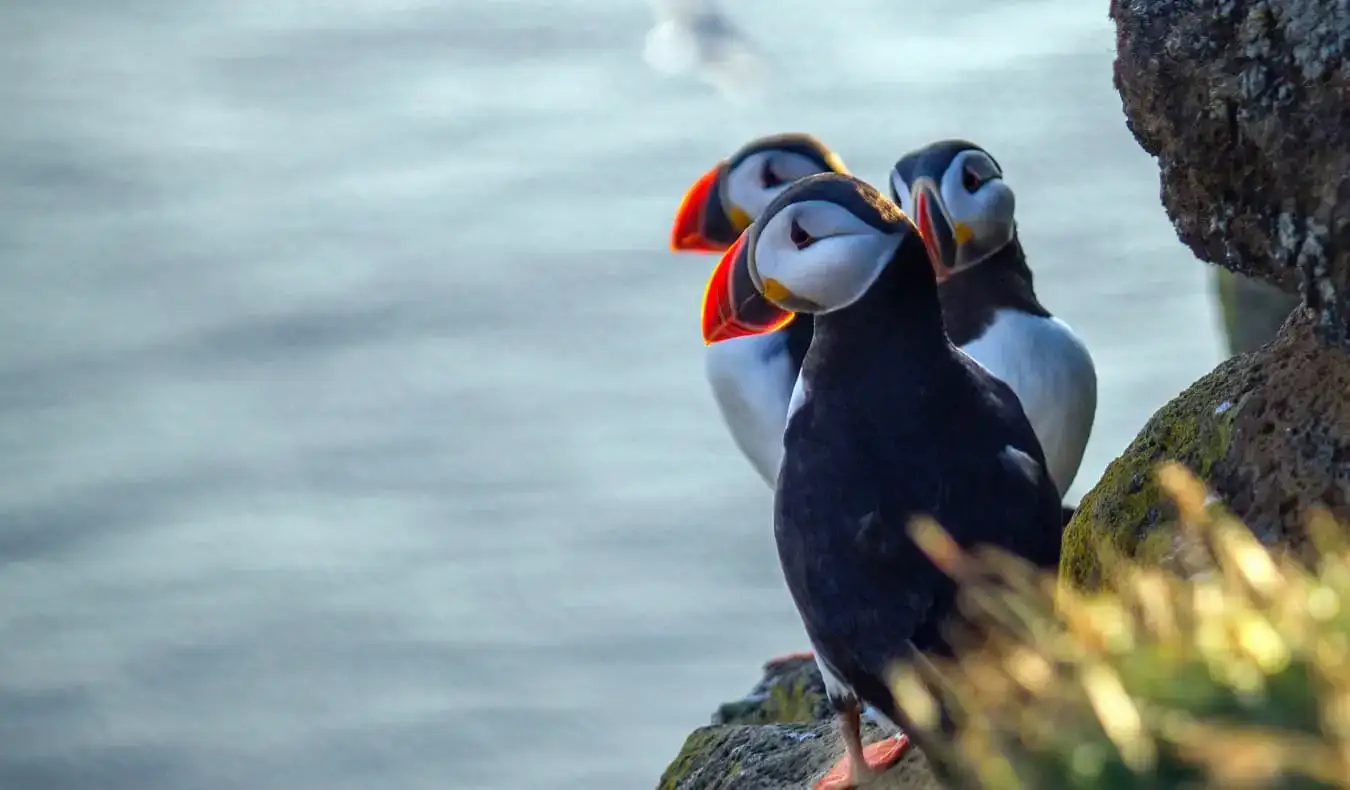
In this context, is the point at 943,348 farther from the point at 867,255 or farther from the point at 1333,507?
the point at 1333,507

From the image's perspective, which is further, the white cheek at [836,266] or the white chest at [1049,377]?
the white chest at [1049,377]

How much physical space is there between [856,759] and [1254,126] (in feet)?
4.72

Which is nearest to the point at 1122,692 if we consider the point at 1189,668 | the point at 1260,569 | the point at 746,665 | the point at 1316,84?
the point at 1189,668

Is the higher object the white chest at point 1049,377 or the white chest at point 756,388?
the white chest at point 756,388

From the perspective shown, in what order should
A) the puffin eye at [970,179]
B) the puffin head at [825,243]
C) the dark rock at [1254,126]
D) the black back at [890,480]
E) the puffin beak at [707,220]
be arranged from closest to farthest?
the dark rock at [1254,126] → the black back at [890,480] → the puffin head at [825,243] → the puffin eye at [970,179] → the puffin beak at [707,220]

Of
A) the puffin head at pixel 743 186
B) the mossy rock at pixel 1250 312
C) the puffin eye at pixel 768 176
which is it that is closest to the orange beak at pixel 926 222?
the puffin head at pixel 743 186

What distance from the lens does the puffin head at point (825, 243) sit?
3.84m

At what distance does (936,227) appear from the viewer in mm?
5941

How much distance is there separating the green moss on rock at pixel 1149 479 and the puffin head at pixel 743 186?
2835 millimetres

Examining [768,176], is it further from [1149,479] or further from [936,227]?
[1149,479]

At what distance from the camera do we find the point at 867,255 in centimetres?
385

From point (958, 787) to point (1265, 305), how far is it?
6749 mm

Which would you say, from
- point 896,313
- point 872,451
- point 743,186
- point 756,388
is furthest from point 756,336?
point 872,451

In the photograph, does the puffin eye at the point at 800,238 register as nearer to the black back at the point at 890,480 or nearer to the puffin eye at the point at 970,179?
the black back at the point at 890,480
